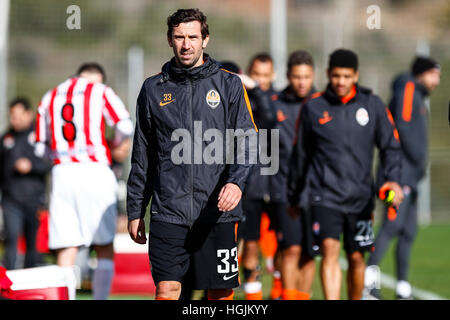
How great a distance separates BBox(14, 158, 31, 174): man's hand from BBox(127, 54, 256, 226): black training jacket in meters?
5.47

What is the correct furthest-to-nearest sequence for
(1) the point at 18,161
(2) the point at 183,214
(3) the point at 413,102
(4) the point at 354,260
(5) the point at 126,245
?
(1) the point at 18,161
(5) the point at 126,245
(3) the point at 413,102
(4) the point at 354,260
(2) the point at 183,214

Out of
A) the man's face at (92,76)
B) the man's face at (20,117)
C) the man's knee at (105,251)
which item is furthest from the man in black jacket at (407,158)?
the man's face at (20,117)

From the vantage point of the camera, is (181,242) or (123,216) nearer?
(181,242)

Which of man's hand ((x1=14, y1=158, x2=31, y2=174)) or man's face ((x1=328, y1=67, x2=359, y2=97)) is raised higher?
man's face ((x1=328, y1=67, x2=359, y2=97))

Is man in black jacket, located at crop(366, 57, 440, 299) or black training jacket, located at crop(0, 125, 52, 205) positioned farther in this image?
black training jacket, located at crop(0, 125, 52, 205)

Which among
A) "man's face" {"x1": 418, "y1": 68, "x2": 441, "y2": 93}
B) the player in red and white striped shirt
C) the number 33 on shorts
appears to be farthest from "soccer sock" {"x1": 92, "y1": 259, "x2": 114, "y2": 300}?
"man's face" {"x1": 418, "y1": 68, "x2": 441, "y2": 93}

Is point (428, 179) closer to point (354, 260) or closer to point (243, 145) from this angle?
point (354, 260)

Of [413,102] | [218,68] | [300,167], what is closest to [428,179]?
[413,102]

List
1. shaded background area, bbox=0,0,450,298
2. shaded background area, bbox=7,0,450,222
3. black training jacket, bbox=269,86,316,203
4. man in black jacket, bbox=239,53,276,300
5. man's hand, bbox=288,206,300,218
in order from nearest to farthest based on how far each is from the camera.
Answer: man's hand, bbox=288,206,300,218
man in black jacket, bbox=239,53,276,300
black training jacket, bbox=269,86,316,203
shaded background area, bbox=0,0,450,298
shaded background area, bbox=7,0,450,222

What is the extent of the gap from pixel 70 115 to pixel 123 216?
19.7ft

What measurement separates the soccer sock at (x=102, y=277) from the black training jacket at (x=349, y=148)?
1.75 meters

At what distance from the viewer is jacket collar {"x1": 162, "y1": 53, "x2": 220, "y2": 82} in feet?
16.1

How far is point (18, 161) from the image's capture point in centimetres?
1024

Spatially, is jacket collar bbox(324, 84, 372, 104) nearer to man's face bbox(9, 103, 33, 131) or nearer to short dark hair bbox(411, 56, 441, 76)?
short dark hair bbox(411, 56, 441, 76)
